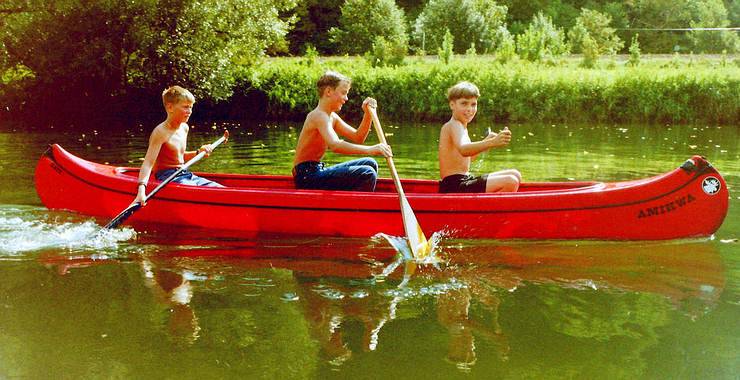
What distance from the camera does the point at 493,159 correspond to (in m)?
12.2

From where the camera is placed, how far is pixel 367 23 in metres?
31.2

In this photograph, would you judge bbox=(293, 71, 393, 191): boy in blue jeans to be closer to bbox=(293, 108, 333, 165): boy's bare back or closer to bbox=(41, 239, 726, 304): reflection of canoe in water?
bbox=(293, 108, 333, 165): boy's bare back

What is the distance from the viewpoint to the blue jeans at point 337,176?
670 cm

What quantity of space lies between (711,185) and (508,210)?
1482mm

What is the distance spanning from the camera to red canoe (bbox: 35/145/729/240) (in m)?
6.19

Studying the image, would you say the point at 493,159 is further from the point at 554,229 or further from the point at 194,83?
the point at 194,83

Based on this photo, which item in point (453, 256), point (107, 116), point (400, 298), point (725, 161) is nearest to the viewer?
point (400, 298)

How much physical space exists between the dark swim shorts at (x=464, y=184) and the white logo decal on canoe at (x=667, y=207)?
46.9 inches

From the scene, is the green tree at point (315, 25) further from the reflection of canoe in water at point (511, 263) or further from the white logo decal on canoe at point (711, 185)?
the white logo decal on canoe at point (711, 185)

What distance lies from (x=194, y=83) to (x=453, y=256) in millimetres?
14452

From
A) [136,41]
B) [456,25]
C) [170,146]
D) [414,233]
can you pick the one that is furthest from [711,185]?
[456,25]

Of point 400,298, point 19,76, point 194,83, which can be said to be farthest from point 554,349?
point 19,76

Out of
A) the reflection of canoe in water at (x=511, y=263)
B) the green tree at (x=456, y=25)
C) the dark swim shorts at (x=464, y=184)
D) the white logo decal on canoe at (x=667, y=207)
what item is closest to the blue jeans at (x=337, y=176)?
the reflection of canoe in water at (x=511, y=263)

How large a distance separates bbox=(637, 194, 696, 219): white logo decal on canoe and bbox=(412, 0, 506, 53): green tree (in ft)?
82.8
